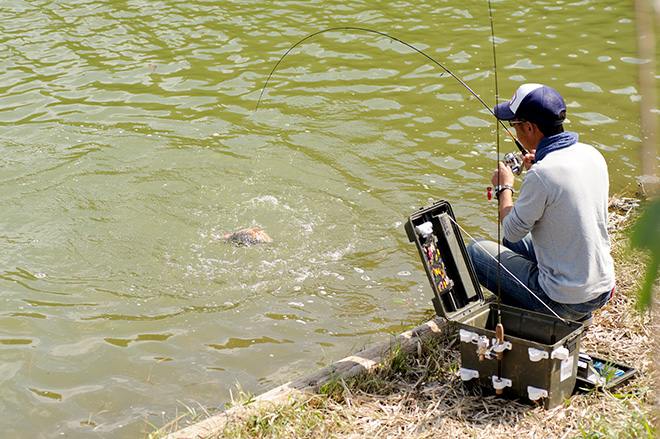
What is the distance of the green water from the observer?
4535 millimetres

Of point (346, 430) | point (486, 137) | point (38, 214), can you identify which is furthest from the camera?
point (486, 137)

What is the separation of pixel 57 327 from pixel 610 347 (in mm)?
3717

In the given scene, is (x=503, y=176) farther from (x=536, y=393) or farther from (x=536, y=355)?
(x=536, y=393)

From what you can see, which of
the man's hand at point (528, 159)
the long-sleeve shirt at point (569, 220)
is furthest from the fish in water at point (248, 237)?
the long-sleeve shirt at point (569, 220)

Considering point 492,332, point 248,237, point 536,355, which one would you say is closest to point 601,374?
point 536,355

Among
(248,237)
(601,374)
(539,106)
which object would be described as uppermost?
(539,106)

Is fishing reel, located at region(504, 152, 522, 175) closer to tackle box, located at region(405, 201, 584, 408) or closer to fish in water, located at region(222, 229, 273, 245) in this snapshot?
tackle box, located at region(405, 201, 584, 408)

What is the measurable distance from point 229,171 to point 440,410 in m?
4.12

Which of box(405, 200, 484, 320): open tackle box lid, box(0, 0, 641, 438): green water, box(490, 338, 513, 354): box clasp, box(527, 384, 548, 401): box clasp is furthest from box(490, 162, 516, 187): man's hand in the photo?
box(527, 384, 548, 401): box clasp

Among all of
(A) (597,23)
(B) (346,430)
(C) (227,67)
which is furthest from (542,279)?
(A) (597,23)

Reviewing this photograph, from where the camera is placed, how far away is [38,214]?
605 centimetres

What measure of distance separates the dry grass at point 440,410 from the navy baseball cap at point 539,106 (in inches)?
30.7

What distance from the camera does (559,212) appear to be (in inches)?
135

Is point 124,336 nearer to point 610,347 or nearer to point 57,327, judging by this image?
point 57,327
